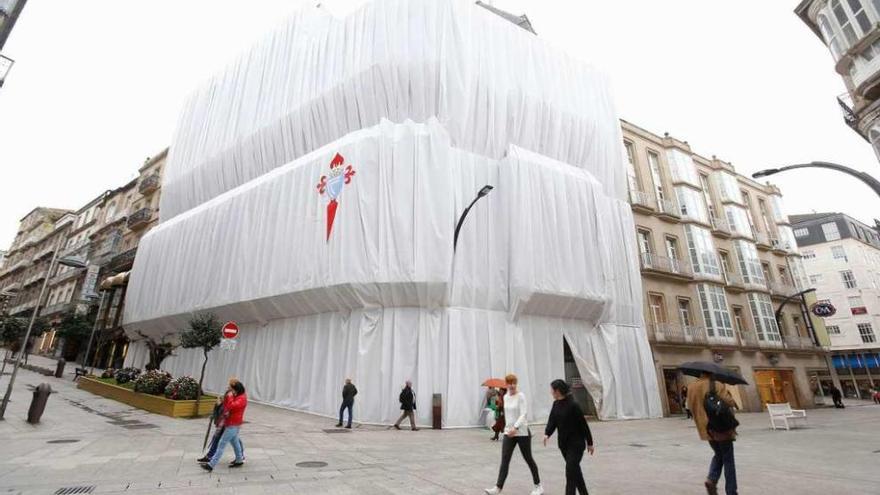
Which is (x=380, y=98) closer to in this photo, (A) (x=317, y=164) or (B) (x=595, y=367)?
(A) (x=317, y=164)

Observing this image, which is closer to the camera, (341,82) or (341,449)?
(341,449)

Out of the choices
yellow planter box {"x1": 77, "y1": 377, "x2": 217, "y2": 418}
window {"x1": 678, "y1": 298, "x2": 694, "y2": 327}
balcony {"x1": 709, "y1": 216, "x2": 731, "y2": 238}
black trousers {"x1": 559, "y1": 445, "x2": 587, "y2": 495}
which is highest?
balcony {"x1": 709, "y1": 216, "x2": 731, "y2": 238}

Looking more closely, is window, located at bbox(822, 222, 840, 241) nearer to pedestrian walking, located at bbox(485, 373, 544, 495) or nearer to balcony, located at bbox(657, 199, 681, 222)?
balcony, located at bbox(657, 199, 681, 222)

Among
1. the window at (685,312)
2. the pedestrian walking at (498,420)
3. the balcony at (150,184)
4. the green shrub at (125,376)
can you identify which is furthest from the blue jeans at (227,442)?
the balcony at (150,184)

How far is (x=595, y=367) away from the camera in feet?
58.0

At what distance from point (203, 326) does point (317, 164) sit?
7.88 m

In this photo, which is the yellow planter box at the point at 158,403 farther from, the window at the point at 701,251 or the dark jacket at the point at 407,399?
the window at the point at 701,251

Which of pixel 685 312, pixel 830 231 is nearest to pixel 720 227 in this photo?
pixel 685 312

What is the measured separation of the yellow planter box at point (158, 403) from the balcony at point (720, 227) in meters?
30.5

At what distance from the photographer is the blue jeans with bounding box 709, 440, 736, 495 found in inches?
203

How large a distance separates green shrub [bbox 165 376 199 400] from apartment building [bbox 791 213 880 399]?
5594 cm

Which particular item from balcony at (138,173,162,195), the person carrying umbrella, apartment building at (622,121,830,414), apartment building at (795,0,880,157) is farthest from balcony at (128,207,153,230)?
apartment building at (795,0,880,157)

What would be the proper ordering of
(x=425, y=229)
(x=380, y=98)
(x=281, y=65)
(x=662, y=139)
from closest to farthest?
(x=425, y=229) → (x=380, y=98) → (x=281, y=65) → (x=662, y=139)

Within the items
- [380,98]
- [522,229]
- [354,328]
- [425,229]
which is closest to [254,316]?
[354,328]
